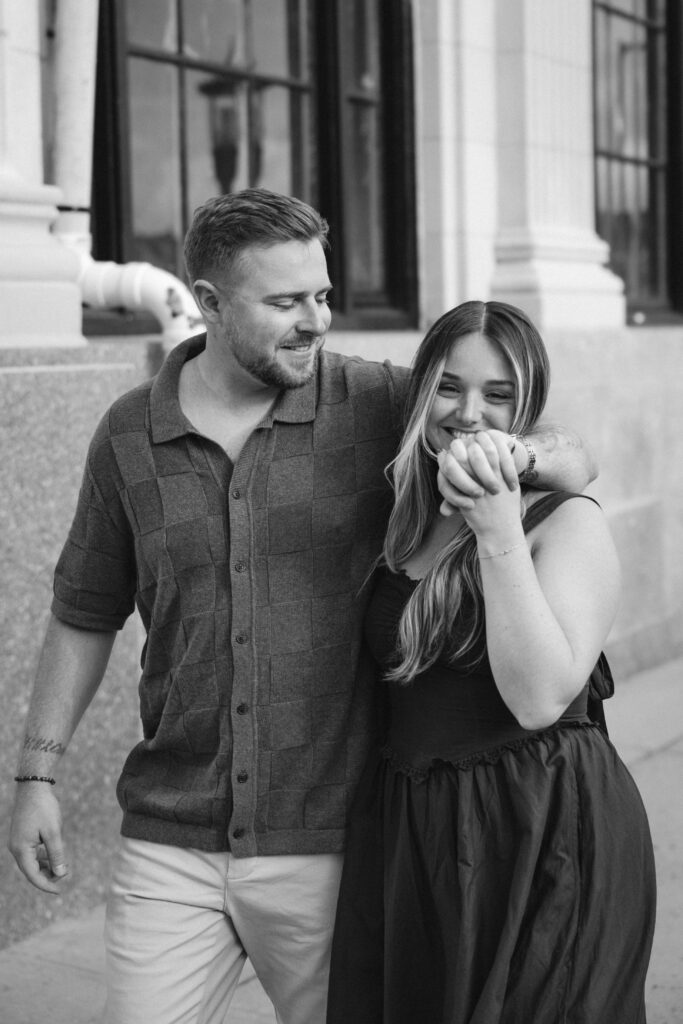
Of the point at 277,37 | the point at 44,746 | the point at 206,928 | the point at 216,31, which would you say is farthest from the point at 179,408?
the point at 277,37

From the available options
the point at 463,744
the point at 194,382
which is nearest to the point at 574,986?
the point at 463,744

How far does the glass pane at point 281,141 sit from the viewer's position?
627 cm

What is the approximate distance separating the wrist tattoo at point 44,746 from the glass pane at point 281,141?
380 centimetres

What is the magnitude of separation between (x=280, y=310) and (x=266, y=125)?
12.6ft

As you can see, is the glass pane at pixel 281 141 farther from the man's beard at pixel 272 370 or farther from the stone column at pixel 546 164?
the man's beard at pixel 272 370

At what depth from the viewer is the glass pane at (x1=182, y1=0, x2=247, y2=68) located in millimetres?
5832

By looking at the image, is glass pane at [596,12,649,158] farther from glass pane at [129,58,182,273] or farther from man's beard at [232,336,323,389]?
man's beard at [232,336,323,389]

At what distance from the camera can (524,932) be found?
255cm

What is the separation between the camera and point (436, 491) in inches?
109

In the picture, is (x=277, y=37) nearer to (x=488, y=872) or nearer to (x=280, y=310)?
(x=280, y=310)

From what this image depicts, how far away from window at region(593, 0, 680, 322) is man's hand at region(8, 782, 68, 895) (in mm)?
6226

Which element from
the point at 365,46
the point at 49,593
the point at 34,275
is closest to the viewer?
the point at 49,593

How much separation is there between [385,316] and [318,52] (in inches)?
45.6

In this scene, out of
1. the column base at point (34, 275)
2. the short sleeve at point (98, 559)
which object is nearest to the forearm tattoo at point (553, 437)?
the short sleeve at point (98, 559)
